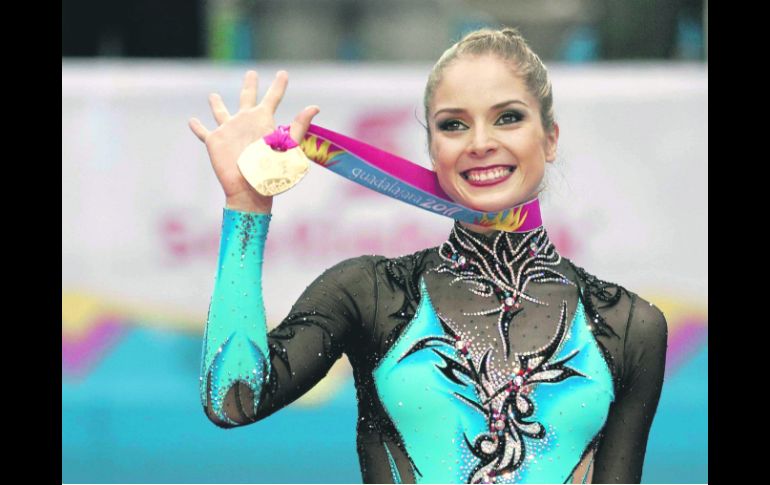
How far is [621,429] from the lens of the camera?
216cm

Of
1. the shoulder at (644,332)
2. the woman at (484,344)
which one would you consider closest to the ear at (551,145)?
the woman at (484,344)

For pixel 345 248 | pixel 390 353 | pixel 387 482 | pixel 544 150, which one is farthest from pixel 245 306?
pixel 345 248

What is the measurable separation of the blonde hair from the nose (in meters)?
0.14

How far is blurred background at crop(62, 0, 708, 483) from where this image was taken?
3.19m

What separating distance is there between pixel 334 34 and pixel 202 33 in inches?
21.4

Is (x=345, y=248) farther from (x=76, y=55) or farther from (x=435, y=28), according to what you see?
(x=76, y=55)

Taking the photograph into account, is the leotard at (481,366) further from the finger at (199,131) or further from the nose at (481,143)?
the finger at (199,131)

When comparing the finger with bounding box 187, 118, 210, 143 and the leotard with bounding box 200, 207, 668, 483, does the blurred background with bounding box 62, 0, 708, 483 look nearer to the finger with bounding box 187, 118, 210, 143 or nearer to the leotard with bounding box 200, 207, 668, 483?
the leotard with bounding box 200, 207, 668, 483

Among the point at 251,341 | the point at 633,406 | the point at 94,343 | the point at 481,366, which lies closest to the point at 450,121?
the point at 481,366

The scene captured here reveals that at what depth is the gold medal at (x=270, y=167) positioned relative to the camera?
6.28 feet

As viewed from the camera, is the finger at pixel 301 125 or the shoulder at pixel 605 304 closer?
the finger at pixel 301 125

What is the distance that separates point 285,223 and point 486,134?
1274 mm

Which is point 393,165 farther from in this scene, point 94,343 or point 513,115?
point 94,343
